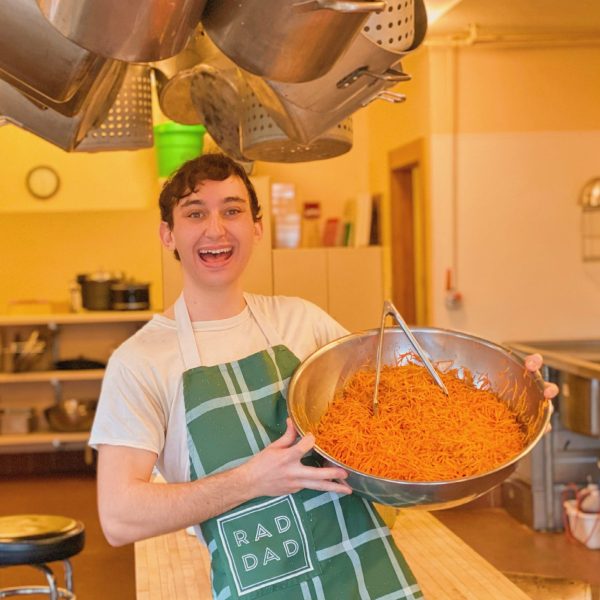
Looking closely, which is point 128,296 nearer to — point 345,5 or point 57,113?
→ point 57,113

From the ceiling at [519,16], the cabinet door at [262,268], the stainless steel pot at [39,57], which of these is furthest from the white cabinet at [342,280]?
the stainless steel pot at [39,57]

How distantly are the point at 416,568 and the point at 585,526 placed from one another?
2.72 meters

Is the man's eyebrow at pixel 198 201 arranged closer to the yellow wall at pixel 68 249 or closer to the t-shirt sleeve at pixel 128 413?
the t-shirt sleeve at pixel 128 413

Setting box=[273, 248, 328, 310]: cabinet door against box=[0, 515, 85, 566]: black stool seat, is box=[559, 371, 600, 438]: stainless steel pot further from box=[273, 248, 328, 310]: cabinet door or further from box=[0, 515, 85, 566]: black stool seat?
box=[0, 515, 85, 566]: black stool seat

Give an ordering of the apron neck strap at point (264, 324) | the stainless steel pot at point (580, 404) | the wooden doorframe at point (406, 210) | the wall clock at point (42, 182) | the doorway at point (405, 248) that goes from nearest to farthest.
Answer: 1. the apron neck strap at point (264, 324)
2. the stainless steel pot at point (580, 404)
3. the wall clock at point (42, 182)
4. the wooden doorframe at point (406, 210)
5. the doorway at point (405, 248)

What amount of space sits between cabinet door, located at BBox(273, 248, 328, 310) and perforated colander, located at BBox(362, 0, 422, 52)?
292 cm

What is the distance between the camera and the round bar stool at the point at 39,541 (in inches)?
115

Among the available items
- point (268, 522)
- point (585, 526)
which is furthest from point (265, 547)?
point (585, 526)

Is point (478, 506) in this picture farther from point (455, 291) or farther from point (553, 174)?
point (553, 174)

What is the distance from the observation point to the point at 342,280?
4539 mm

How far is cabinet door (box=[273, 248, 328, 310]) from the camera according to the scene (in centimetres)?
436

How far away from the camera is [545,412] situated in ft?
4.80

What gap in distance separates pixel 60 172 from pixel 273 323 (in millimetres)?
4967

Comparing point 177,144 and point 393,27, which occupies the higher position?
point 177,144
